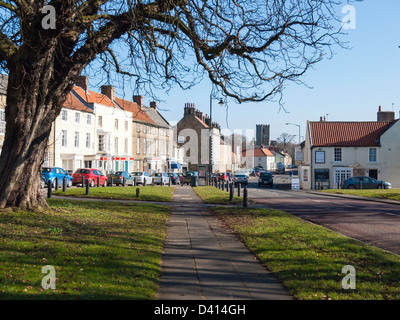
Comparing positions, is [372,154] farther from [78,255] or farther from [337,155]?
[78,255]

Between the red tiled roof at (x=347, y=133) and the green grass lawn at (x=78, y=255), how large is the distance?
46113 mm

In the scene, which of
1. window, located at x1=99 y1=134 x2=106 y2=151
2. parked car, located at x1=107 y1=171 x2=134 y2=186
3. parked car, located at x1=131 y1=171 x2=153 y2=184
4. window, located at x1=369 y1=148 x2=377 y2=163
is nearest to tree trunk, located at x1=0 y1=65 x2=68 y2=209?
parked car, located at x1=107 y1=171 x2=134 y2=186

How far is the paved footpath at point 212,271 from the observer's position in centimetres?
611

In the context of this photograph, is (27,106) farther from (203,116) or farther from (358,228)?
(203,116)

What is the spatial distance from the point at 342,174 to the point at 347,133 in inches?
237

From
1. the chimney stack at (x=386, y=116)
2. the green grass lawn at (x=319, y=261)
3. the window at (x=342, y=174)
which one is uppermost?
the chimney stack at (x=386, y=116)

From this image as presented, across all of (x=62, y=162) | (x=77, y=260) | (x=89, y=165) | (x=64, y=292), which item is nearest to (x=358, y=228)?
(x=77, y=260)

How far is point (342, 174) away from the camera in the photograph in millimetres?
53344

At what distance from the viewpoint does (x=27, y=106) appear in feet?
38.4

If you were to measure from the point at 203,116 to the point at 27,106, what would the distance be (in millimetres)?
89094

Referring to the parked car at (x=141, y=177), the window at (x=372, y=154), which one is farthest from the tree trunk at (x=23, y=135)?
the window at (x=372, y=154)

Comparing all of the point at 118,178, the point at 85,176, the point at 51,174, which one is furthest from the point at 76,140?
the point at 51,174

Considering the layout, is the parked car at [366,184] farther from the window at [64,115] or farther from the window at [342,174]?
the window at [64,115]

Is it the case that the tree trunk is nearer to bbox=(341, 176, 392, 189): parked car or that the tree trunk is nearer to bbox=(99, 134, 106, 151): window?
bbox=(341, 176, 392, 189): parked car
